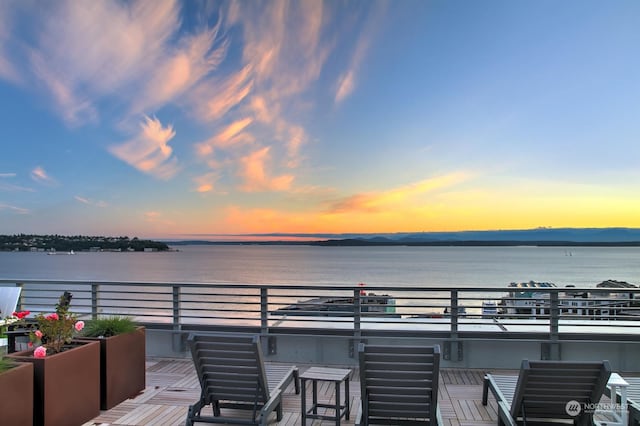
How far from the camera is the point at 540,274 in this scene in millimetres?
57219

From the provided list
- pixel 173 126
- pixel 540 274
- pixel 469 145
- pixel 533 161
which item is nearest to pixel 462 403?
pixel 469 145

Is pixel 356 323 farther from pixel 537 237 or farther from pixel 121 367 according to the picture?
pixel 537 237

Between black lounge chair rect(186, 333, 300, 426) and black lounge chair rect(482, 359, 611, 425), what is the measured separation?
Result: 193cm

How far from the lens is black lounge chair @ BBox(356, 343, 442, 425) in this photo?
322 centimetres

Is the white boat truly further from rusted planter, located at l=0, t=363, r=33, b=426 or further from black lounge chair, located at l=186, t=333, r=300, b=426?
rusted planter, located at l=0, t=363, r=33, b=426

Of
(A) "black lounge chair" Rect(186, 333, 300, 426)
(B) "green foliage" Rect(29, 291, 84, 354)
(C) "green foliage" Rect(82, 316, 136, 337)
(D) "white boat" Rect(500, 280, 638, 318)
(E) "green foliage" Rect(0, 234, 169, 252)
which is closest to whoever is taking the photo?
(A) "black lounge chair" Rect(186, 333, 300, 426)

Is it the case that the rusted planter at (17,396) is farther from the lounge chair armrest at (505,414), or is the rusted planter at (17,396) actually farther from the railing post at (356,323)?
the railing post at (356,323)

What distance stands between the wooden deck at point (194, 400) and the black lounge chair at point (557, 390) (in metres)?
0.89

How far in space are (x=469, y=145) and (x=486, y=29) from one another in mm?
3959

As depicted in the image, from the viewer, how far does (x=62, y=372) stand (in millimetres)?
3633

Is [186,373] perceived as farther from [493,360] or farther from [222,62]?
[222,62]
